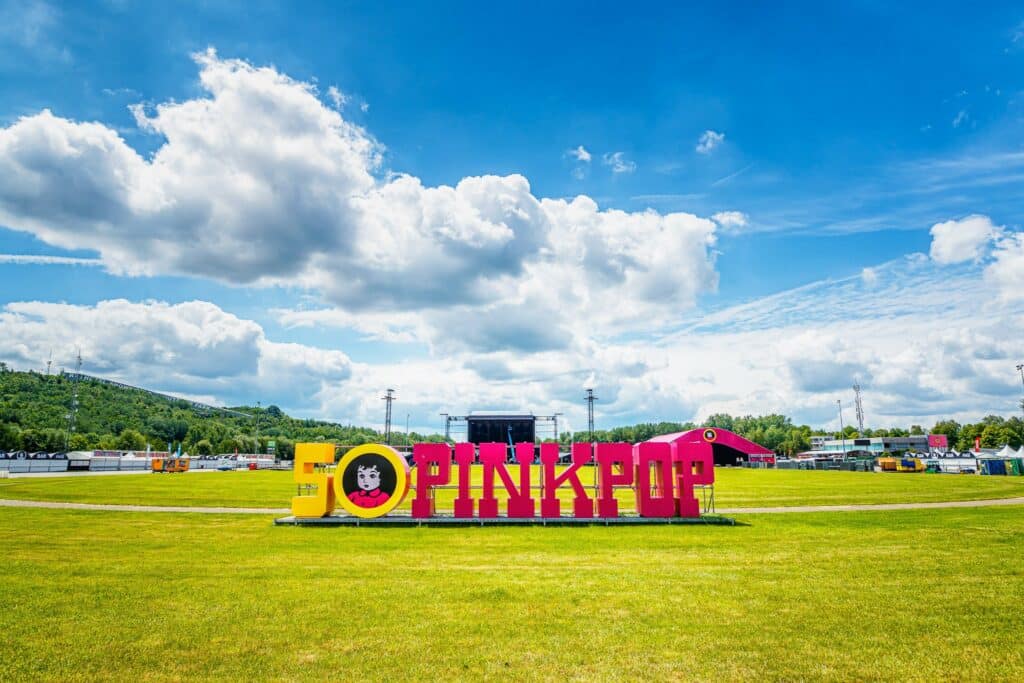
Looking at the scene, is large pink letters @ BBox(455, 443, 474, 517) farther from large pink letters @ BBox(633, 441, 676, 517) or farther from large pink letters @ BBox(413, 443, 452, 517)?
large pink letters @ BBox(633, 441, 676, 517)

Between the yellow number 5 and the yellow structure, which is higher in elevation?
the yellow number 5

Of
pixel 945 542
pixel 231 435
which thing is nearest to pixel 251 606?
pixel 945 542

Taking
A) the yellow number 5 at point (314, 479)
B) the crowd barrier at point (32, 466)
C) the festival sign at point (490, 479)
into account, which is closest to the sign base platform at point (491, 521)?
the festival sign at point (490, 479)

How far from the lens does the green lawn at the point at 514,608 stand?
8.01 meters

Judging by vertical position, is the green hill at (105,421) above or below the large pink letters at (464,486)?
above

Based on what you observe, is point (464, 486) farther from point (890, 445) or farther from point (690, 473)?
point (890, 445)

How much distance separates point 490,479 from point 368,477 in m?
4.86

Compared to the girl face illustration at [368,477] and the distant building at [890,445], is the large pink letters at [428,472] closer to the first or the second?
the girl face illustration at [368,477]

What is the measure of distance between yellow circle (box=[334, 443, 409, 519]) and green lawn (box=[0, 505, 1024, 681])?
4210 millimetres

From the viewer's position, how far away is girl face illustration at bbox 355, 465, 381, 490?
23156 millimetres

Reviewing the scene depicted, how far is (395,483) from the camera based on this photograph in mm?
23156

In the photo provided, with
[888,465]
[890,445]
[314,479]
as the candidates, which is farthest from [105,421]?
[890,445]

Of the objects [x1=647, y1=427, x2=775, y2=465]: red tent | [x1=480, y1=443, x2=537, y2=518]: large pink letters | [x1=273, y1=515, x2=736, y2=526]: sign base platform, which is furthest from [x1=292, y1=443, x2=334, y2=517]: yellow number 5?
[x1=647, y1=427, x2=775, y2=465]: red tent

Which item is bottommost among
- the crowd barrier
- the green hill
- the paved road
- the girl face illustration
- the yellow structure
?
the yellow structure
